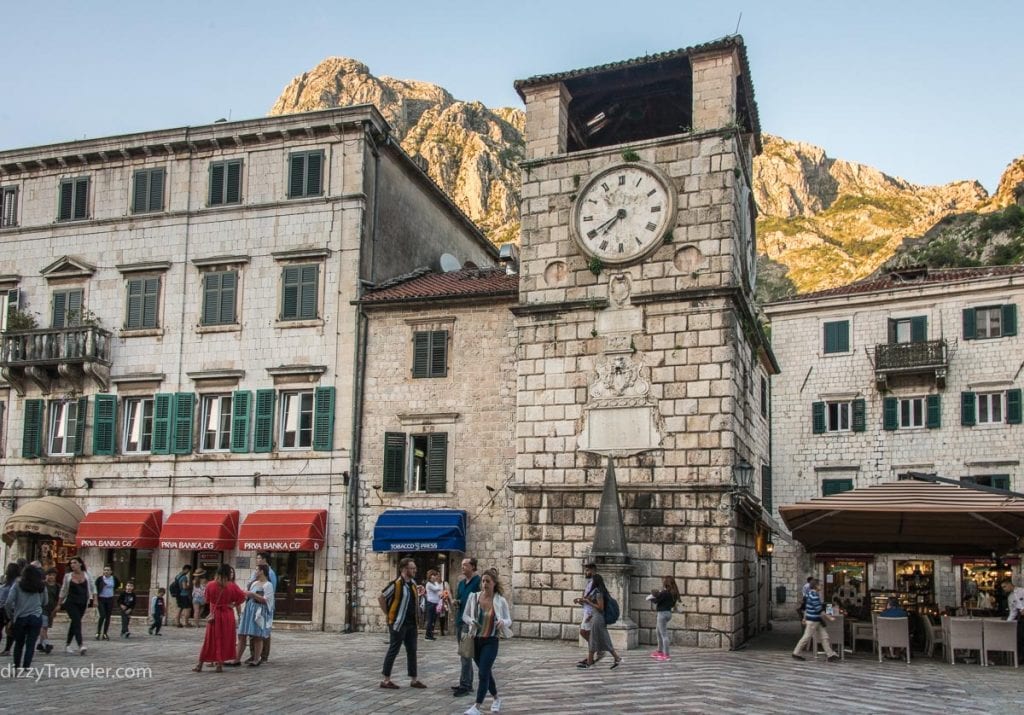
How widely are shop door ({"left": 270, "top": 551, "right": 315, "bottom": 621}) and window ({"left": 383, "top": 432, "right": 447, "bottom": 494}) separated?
3014mm

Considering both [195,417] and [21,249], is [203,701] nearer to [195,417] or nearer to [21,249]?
[195,417]

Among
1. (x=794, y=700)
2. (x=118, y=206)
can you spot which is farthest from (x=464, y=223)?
(x=794, y=700)

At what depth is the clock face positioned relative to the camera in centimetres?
2258

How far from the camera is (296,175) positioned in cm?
2822

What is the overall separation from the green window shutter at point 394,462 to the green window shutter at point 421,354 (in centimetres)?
173

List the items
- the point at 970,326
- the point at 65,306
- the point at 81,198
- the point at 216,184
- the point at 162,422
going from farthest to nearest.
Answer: the point at 970,326 < the point at 81,198 < the point at 65,306 < the point at 216,184 < the point at 162,422

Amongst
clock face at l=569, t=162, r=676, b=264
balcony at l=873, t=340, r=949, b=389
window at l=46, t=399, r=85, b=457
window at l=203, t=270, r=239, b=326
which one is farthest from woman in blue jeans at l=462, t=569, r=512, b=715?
balcony at l=873, t=340, r=949, b=389

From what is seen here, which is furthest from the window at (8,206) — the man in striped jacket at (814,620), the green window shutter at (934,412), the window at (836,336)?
the green window shutter at (934,412)

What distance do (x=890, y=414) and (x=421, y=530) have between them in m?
20.4

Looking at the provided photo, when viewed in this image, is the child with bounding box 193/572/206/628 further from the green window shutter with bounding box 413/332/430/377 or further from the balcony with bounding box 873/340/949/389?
the balcony with bounding box 873/340/949/389

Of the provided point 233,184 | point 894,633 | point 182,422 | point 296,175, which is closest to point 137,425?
point 182,422

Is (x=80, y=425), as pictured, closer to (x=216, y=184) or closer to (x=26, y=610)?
(x=216, y=184)

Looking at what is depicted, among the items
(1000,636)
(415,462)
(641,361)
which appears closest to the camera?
(1000,636)

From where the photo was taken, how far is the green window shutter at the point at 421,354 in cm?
2622
